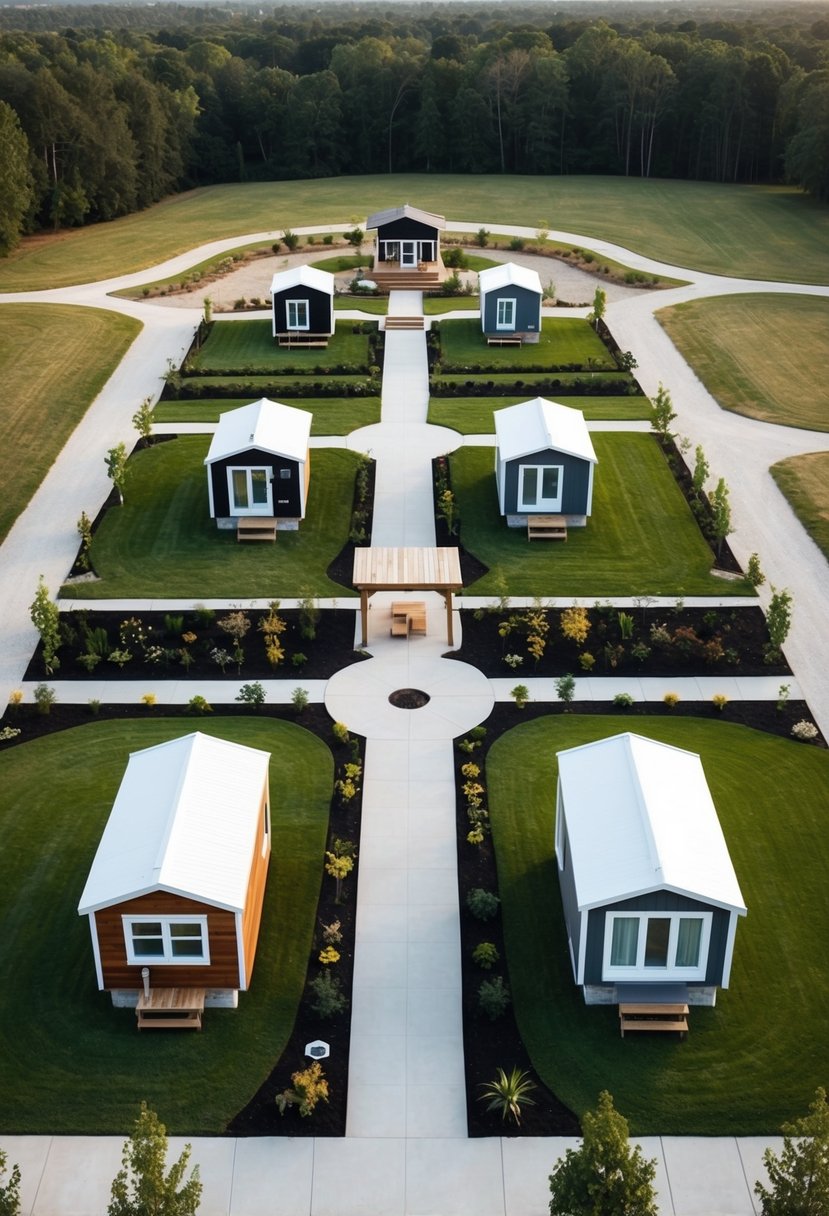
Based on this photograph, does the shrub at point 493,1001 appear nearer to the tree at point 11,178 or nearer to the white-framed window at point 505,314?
the white-framed window at point 505,314

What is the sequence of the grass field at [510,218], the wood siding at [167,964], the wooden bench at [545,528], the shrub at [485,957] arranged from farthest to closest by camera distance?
the grass field at [510,218], the wooden bench at [545,528], the shrub at [485,957], the wood siding at [167,964]

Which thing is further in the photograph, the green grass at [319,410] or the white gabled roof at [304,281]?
the white gabled roof at [304,281]

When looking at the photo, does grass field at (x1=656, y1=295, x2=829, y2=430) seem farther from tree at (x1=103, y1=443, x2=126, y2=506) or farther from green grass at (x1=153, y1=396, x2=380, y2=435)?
tree at (x1=103, y1=443, x2=126, y2=506)

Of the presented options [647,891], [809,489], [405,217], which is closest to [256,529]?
[809,489]

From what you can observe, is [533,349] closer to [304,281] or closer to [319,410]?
[304,281]

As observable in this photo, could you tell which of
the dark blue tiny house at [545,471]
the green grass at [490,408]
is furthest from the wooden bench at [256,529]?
the green grass at [490,408]

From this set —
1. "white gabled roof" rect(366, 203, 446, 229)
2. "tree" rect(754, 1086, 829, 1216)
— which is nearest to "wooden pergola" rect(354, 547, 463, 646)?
"tree" rect(754, 1086, 829, 1216)
